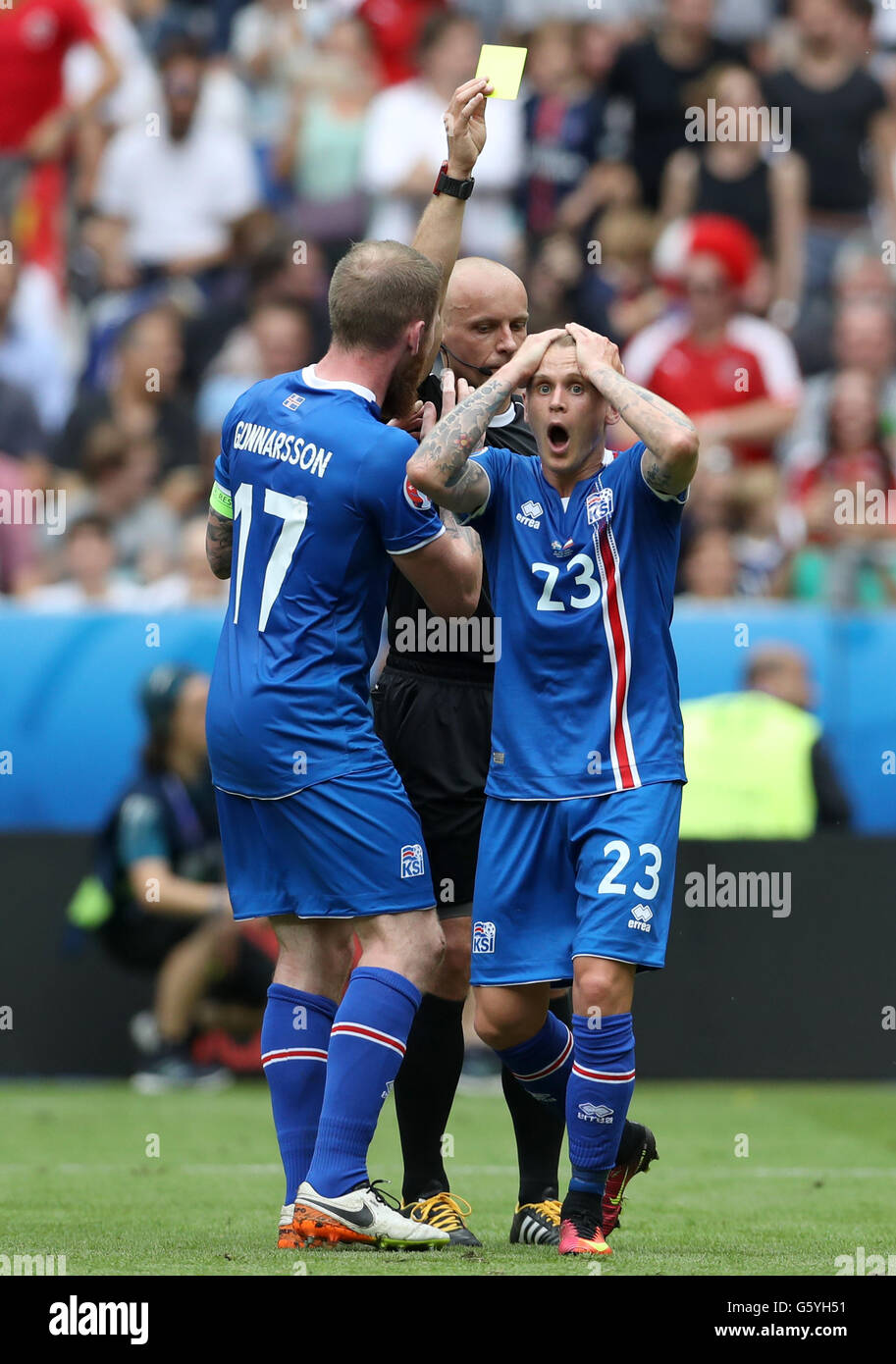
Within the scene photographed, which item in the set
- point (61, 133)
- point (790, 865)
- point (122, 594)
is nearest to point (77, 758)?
point (122, 594)

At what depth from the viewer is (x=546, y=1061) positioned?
574 centimetres

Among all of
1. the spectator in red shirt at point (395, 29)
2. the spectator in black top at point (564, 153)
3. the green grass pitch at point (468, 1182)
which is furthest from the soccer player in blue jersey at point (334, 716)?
the spectator in red shirt at point (395, 29)

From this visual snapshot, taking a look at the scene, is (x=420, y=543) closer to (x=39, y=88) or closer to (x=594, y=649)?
(x=594, y=649)

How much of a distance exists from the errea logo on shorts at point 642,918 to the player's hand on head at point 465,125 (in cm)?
216

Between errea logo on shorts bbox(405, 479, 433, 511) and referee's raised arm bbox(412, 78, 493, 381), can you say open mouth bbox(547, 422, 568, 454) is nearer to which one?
errea logo on shorts bbox(405, 479, 433, 511)

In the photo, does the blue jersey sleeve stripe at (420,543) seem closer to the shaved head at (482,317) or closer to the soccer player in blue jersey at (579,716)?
the soccer player in blue jersey at (579,716)

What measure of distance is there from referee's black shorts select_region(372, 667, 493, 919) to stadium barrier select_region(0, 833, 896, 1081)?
150 inches

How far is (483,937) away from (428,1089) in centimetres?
65

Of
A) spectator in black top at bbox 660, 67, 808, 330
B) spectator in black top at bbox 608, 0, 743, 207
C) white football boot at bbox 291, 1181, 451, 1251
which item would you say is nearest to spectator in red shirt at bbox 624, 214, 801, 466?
spectator in black top at bbox 660, 67, 808, 330

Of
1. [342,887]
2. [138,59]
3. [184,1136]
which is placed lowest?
[184,1136]

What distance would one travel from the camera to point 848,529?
35.3ft

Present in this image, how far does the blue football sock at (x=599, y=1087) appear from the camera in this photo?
5238 mm

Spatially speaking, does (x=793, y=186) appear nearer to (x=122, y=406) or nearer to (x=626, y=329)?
(x=626, y=329)

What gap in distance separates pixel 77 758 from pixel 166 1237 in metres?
5.01
